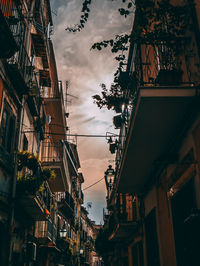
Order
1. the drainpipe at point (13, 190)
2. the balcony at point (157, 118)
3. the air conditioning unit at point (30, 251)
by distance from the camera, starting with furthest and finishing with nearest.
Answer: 1. the air conditioning unit at point (30, 251)
2. the drainpipe at point (13, 190)
3. the balcony at point (157, 118)

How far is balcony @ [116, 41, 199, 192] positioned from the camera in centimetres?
568

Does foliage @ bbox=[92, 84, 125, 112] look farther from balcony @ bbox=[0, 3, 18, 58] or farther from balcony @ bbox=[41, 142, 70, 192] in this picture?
balcony @ bbox=[41, 142, 70, 192]

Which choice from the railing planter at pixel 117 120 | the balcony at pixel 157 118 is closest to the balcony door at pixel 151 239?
the balcony at pixel 157 118

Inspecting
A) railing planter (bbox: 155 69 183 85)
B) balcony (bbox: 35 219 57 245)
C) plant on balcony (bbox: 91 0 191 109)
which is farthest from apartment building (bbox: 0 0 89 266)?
railing planter (bbox: 155 69 183 85)

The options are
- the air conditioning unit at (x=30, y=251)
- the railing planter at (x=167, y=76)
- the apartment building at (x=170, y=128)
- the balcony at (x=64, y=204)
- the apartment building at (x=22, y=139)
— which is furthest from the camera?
the balcony at (x=64, y=204)

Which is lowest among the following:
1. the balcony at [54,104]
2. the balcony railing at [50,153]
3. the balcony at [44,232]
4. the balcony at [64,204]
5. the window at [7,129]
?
the balcony at [44,232]

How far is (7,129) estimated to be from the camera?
392 inches

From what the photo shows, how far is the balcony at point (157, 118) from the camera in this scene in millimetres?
5680

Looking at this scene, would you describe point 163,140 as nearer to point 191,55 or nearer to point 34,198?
point 191,55

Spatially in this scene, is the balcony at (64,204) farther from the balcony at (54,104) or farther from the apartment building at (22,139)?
the apartment building at (22,139)

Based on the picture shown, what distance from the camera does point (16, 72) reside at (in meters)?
10.2

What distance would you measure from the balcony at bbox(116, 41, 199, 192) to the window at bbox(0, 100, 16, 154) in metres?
3.72

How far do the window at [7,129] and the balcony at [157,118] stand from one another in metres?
3.72

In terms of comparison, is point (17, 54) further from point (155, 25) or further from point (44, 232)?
point (44, 232)
